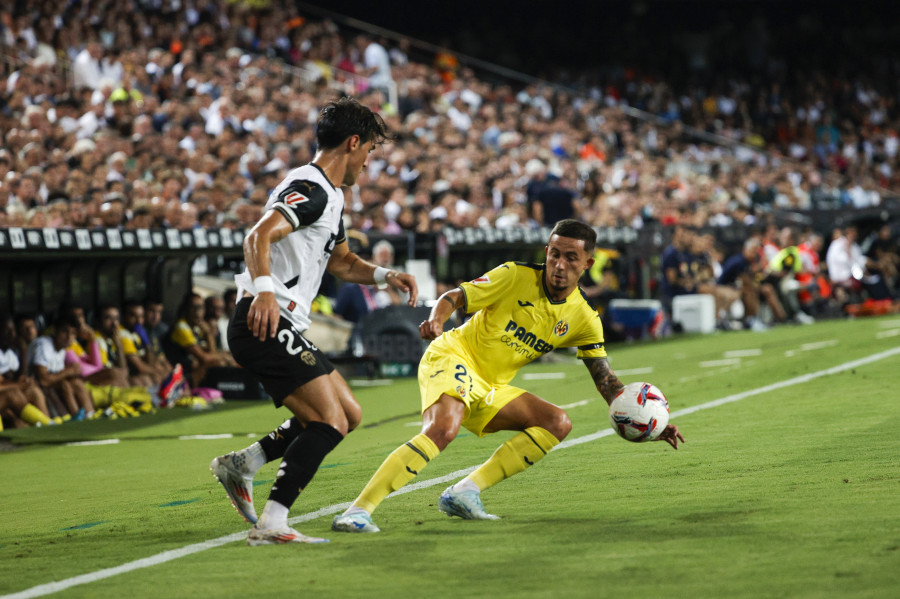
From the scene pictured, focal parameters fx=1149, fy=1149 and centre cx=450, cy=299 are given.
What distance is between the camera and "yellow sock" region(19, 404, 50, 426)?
1151 centimetres

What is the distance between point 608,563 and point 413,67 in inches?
959

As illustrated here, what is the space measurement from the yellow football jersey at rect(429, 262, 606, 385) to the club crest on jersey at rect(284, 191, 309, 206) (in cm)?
125

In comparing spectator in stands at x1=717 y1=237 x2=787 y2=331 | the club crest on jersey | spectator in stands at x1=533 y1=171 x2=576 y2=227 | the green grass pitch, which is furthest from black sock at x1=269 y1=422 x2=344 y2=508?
spectator in stands at x1=717 y1=237 x2=787 y2=331

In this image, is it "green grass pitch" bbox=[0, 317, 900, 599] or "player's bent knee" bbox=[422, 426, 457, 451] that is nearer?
"green grass pitch" bbox=[0, 317, 900, 599]

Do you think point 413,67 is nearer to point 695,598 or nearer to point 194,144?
point 194,144

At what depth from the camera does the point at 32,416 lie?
11508 millimetres

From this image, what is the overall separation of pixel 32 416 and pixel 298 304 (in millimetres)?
7245

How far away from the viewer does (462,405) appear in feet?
18.9

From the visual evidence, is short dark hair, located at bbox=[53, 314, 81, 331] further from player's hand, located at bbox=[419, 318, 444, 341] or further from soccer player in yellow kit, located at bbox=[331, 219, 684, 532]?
player's hand, located at bbox=[419, 318, 444, 341]

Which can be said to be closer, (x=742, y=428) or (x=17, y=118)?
(x=742, y=428)

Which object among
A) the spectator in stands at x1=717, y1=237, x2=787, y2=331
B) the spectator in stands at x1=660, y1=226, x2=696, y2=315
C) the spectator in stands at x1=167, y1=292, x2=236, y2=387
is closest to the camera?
the spectator in stands at x1=167, y1=292, x2=236, y2=387

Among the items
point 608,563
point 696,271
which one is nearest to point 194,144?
point 696,271

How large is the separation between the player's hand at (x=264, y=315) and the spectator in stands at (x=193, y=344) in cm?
902

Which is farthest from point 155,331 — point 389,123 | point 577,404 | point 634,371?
point 389,123
